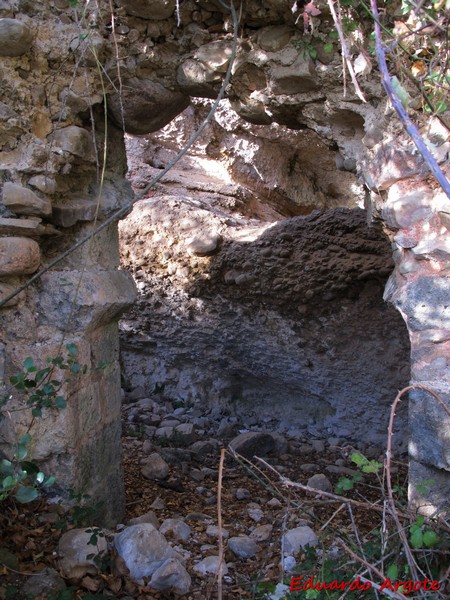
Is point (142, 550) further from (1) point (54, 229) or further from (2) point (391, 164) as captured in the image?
(2) point (391, 164)

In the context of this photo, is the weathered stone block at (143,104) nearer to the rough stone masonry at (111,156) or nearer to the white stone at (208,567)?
the rough stone masonry at (111,156)

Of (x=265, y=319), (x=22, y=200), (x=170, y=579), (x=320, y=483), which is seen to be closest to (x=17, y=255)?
(x=22, y=200)

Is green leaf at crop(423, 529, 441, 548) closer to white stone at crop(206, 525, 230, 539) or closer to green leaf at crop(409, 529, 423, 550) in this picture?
green leaf at crop(409, 529, 423, 550)

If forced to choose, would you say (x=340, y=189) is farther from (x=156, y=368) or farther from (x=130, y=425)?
(x=130, y=425)

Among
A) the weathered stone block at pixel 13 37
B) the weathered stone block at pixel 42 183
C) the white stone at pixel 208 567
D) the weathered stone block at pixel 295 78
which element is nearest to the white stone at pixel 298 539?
the white stone at pixel 208 567

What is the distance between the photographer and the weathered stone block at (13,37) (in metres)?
2.20

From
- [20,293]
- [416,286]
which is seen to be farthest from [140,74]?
[416,286]

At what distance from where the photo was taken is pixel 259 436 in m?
3.93

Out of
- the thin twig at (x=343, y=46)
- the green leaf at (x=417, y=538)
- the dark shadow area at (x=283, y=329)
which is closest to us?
the green leaf at (x=417, y=538)

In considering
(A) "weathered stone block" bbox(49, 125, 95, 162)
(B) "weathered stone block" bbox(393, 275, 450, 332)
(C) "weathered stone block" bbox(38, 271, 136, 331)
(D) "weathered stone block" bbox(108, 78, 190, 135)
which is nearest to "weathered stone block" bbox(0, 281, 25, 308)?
(C) "weathered stone block" bbox(38, 271, 136, 331)

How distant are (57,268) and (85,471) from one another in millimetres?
839

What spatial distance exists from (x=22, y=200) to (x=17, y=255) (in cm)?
21

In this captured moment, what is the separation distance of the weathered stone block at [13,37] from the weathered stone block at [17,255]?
0.72 meters

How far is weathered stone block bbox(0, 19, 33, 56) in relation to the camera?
7.22 ft
